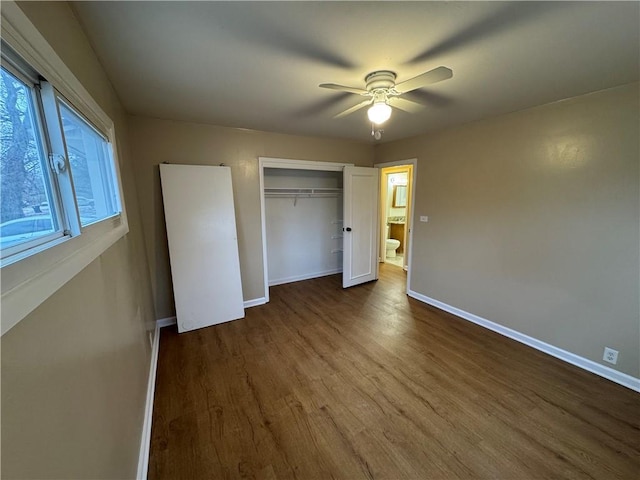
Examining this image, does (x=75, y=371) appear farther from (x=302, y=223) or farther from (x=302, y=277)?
(x=302, y=277)

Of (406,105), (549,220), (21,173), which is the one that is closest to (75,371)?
(21,173)

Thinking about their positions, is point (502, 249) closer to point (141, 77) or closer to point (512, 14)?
point (512, 14)

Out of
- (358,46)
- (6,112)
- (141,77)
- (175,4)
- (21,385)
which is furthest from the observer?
(141,77)

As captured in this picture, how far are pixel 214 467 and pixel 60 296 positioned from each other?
1373mm

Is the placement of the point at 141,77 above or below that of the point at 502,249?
above

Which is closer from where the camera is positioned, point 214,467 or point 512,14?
point 512,14

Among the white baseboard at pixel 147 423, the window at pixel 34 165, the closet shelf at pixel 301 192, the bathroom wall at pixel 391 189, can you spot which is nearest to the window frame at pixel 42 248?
the window at pixel 34 165

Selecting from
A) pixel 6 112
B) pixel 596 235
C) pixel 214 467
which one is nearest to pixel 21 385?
pixel 6 112

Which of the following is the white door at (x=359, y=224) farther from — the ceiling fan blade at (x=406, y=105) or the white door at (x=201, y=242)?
the white door at (x=201, y=242)

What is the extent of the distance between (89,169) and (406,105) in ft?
7.83

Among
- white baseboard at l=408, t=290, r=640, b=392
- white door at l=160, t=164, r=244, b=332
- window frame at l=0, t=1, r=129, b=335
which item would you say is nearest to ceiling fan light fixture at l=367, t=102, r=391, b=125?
window frame at l=0, t=1, r=129, b=335

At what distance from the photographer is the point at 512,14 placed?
1164 mm

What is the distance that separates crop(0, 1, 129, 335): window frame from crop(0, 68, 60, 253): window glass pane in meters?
0.06

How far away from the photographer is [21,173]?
729mm
